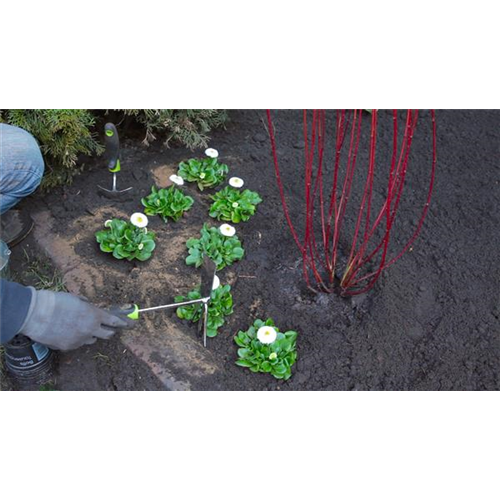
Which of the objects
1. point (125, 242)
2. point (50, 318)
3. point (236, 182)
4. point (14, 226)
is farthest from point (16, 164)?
point (236, 182)

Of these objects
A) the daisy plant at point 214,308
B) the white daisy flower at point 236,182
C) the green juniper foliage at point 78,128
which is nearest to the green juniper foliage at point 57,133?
the green juniper foliage at point 78,128

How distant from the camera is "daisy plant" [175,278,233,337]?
2.41 meters

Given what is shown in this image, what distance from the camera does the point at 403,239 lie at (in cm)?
277

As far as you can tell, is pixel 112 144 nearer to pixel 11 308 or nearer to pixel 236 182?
pixel 236 182

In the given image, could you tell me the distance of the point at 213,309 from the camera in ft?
7.90

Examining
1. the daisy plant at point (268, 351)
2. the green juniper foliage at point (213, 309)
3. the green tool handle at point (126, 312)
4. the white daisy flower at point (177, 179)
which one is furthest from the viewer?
the white daisy flower at point (177, 179)

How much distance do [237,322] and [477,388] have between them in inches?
37.6

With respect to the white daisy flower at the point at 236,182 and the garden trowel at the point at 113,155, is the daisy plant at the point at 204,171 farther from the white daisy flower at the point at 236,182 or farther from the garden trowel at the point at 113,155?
the garden trowel at the point at 113,155

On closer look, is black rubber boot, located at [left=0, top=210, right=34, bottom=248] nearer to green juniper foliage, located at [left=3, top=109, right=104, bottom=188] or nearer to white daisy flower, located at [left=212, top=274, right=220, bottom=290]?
green juniper foliage, located at [left=3, top=109, right=104, bottom=188]

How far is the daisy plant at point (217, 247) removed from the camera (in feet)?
8.68

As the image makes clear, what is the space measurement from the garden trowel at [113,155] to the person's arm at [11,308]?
3.51 feet

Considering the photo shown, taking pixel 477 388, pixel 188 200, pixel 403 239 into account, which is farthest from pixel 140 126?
pixel 477 388
